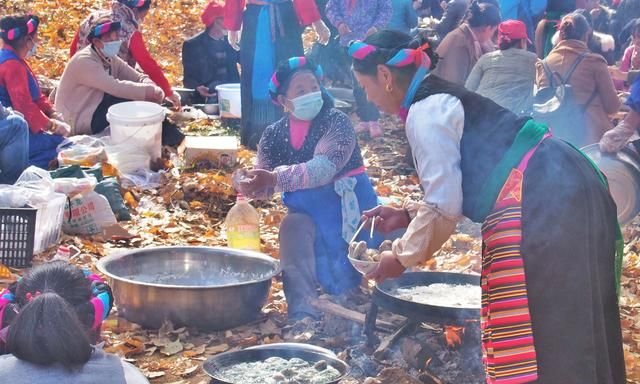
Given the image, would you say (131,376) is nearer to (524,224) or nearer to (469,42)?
(524,224)

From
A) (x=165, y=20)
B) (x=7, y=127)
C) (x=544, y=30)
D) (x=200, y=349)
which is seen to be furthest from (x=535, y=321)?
(x=165, y=20)

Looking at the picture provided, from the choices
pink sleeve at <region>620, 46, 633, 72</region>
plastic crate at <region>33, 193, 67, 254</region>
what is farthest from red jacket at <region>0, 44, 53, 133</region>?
pink sleeve at <region>620, 46, 633, 72</region>

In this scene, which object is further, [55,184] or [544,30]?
[544,30]

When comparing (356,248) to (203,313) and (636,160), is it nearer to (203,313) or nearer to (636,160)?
(203,313)

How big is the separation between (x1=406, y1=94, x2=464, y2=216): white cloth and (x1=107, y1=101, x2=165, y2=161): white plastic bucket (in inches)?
249

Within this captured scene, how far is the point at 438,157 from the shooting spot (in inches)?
146

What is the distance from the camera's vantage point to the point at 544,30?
12375 mm

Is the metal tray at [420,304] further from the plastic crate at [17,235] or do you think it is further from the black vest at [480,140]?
the plastic crate at [17,235]

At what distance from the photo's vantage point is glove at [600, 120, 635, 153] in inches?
308

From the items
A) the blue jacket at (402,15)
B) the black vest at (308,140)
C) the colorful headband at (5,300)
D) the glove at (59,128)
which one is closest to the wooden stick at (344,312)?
the black vest at (308,140)

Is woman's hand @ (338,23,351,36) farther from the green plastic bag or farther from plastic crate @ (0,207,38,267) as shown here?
plastic crate @ (0,207,38,267)

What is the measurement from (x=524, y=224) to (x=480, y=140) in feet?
1.26

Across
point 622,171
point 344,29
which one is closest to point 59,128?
point 344,29

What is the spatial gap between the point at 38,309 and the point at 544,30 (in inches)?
408
